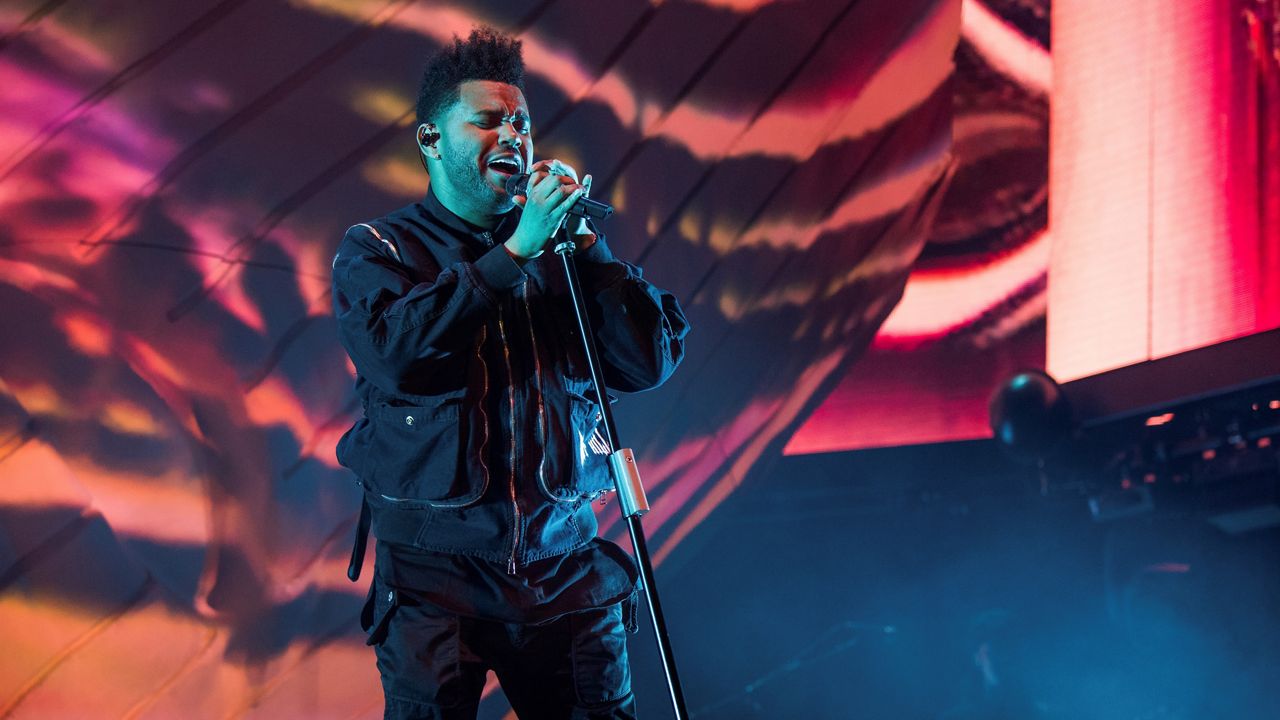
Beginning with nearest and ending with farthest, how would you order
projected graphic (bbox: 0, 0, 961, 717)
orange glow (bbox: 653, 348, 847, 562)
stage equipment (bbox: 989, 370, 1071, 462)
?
projected graphic (bbox: 0, 0, 961, 717)
orange glow (bbox: 653, 348, 847, 562)
stage equipment (bbox: 989, 370, 1071, 462)

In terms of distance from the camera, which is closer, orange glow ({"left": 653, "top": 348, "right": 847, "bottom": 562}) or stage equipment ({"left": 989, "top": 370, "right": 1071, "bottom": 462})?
orange glow ({"left": 653, "top": 348, "right": 847, "bottom": 562})

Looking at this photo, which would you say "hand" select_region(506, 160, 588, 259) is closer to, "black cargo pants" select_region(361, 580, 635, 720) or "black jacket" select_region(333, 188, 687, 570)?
"black jacket" select_region(333, 188, 687, 570)

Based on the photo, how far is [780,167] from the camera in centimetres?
296

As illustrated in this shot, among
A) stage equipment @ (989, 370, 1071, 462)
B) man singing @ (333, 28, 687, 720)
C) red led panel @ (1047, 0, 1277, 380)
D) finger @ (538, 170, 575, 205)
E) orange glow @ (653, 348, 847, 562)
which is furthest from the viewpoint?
red led panel @ (1047, 0, 1277, 380)

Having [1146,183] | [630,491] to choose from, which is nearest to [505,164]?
[630,491]

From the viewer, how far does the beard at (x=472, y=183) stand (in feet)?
4.58

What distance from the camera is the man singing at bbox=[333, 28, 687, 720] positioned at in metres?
1.25

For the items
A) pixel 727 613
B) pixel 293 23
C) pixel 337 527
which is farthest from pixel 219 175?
pixel 727 613

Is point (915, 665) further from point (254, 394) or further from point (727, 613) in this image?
point (254, 394)

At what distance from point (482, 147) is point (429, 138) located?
0.11m

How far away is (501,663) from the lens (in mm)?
1348

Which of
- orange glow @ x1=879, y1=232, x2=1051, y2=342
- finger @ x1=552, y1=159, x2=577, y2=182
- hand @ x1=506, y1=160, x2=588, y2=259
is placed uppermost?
finger @ x1=552, y1=159, x2=577, y2=182

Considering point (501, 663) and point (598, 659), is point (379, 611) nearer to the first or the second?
point (501, 663)

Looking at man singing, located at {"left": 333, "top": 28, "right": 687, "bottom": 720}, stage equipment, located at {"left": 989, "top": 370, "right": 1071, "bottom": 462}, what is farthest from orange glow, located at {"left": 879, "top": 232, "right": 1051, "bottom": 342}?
man singing, located at {"left": 333, "top": 28, "right": 687, "bottom": 720}
